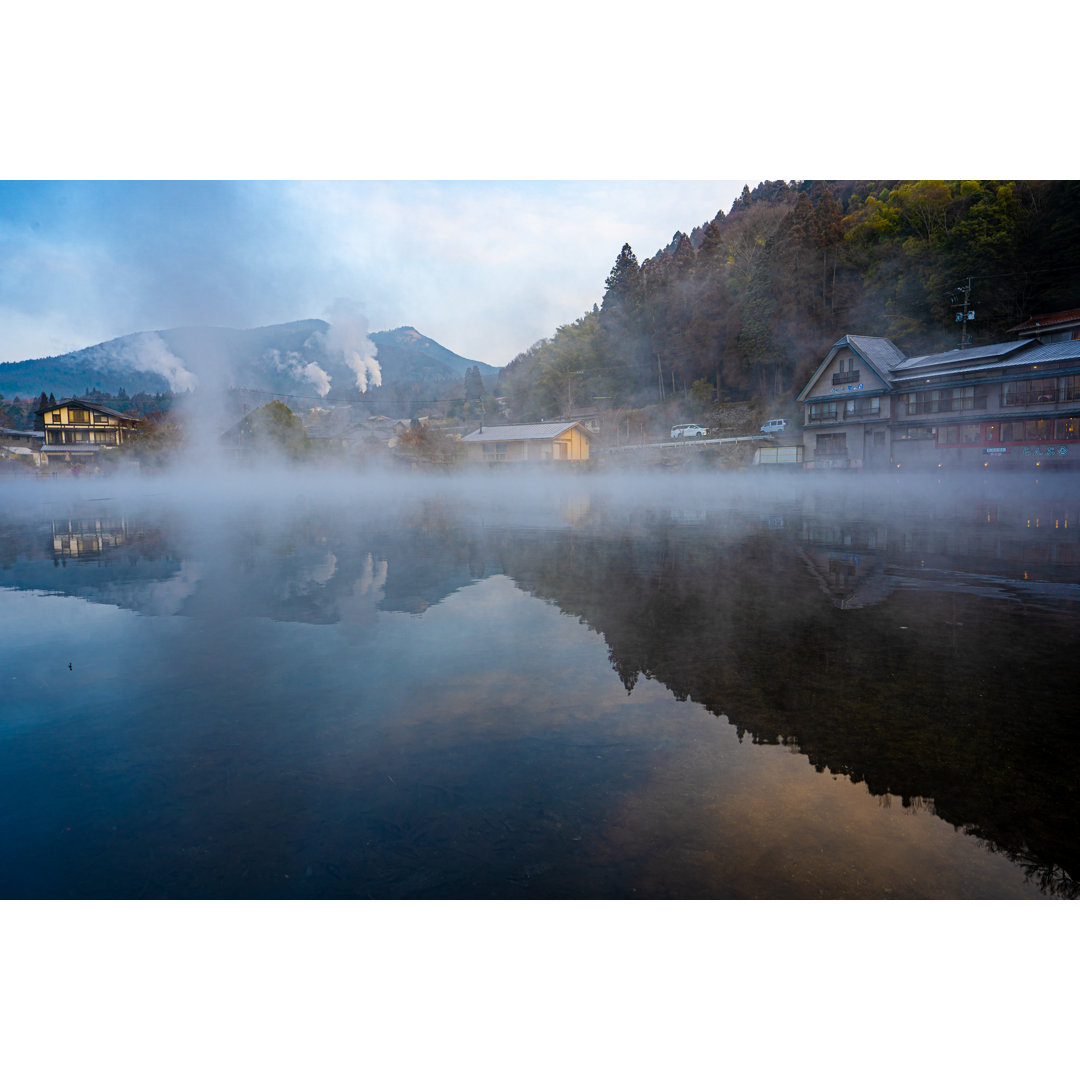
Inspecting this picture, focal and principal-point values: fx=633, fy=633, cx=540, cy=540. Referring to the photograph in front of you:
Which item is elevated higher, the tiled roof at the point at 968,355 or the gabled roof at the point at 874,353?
the gabled roof at the point at 874,353

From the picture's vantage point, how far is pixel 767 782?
250cm

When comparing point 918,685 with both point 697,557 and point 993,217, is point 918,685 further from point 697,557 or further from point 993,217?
point 993,217

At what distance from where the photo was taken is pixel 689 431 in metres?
32.9

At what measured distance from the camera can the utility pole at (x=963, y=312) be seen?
24453mm

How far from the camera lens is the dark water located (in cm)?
205

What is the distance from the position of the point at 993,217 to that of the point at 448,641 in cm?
2963

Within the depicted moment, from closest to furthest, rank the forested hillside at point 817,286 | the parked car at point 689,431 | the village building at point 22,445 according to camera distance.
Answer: the forested hillside at point 817,286, the parked car at point 689,431, the village building at point 22,445

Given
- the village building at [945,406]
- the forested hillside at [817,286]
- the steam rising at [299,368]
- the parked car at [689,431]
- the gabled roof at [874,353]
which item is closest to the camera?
the village building at [945,406]

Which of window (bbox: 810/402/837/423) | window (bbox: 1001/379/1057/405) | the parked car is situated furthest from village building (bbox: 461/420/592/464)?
window (bbox: 1001/379/1057/405)

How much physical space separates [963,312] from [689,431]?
12.4m

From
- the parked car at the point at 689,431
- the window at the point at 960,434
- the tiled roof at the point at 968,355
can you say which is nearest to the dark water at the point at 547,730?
the window at the point at 960,434

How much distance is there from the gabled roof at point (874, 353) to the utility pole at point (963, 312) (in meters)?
2.15

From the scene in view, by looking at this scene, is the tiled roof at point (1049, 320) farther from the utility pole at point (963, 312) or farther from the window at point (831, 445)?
the window at point (831, 445)

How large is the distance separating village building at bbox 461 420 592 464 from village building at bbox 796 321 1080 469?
13.1m
